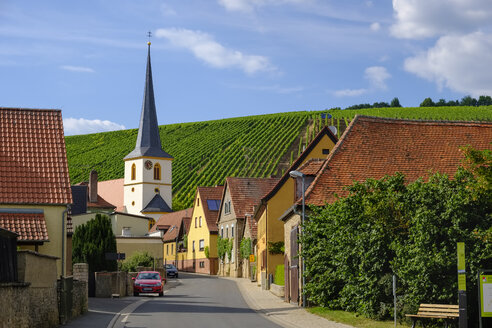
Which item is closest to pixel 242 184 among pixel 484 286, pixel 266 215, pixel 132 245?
pixel 132 245

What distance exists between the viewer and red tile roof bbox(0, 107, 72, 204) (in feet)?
93.5

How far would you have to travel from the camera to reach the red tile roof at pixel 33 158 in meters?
28.5

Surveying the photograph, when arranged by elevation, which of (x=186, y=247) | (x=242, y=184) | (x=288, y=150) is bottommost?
(x=186, y=247)

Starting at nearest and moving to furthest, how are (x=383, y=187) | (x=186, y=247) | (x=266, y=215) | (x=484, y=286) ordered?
(x=484, y=286) < (x=383, y=187) < (x=266, y=215) < (x=186, y=247)

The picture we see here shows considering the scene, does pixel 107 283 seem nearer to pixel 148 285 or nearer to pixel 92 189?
pixel 148 285

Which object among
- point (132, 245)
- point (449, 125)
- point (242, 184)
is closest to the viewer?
point (449, 125)

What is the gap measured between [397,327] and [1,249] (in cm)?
1111

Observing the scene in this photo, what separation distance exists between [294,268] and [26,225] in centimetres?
1093

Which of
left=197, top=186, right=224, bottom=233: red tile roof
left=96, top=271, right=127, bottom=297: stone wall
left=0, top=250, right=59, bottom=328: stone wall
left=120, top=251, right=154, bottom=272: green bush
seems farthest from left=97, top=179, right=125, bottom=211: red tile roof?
left=0, top=250, right=59, bottom=328: stone wall

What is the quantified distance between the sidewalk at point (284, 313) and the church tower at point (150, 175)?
76350mm

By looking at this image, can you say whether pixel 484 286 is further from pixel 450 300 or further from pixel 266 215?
pixel 266 215

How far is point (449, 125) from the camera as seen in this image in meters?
34.9

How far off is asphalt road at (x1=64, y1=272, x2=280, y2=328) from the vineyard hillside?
70190 millimetres

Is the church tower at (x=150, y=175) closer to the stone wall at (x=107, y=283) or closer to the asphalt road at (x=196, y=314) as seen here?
the stone wall at (x=107, y=283)
